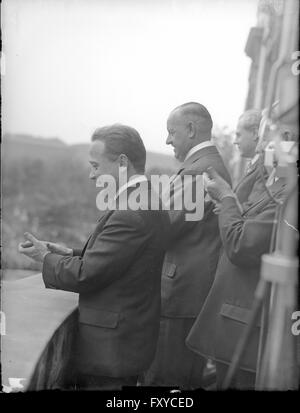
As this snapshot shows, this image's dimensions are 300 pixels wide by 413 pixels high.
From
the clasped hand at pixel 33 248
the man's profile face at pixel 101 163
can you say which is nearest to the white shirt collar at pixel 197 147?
the man's profile face at pixel 101 163

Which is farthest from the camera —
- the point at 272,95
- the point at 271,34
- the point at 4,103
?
the point at 4,103

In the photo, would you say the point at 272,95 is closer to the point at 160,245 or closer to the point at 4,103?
the point at 160,245

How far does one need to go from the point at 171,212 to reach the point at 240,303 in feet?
1.38

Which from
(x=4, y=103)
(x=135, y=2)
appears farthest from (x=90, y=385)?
(x=135, y=2)

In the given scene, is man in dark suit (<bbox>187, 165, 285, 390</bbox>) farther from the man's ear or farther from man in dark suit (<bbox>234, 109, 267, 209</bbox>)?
the man's ear

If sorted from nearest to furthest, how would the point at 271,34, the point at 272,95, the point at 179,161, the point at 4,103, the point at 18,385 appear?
the point at 272,95 → the point at 18,385 → the point at 271,34 → the point at 4,103 → the point at 179,161

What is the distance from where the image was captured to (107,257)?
5.53 feet

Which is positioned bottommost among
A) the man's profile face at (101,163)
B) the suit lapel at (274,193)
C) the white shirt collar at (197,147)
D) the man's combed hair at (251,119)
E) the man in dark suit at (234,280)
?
the man in dark suit at (234,280)

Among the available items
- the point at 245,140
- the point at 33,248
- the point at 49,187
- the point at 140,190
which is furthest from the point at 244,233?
the point at 49,187

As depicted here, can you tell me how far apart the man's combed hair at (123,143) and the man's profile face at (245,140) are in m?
0.40

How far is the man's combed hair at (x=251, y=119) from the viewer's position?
1.96 metres

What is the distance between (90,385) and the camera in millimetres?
1817

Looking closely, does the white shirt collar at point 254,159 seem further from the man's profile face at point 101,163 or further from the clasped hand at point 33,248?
the clasped hand at point 33,248

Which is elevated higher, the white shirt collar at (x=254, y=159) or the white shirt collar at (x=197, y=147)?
the white shirt collar at (x=197, y=147)
